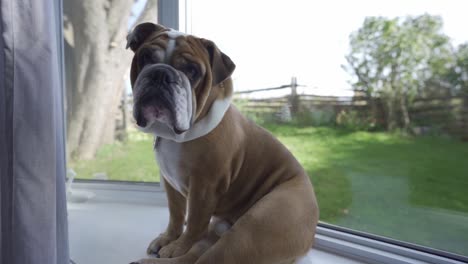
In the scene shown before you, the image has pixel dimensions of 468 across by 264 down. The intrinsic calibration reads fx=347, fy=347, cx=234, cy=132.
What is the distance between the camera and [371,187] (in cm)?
113

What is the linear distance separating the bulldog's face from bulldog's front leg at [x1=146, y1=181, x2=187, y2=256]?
23 centimetres

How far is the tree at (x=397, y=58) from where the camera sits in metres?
0.98

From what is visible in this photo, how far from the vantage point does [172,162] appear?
839 millimetres

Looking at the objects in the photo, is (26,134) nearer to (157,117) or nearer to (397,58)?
(157,117)

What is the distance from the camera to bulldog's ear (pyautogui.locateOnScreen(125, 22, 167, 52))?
2.74 ft

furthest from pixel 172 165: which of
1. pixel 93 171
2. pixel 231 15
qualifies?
pixel 93 171

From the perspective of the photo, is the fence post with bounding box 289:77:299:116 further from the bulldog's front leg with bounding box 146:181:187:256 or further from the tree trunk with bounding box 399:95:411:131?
the bulldog's front leg with bounding box 146:181:187:256

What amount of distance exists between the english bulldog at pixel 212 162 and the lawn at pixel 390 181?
0.35 metres

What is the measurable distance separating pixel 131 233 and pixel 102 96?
0.72 m

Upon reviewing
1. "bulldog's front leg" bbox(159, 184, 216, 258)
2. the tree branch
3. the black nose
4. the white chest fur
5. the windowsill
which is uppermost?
the tree branch

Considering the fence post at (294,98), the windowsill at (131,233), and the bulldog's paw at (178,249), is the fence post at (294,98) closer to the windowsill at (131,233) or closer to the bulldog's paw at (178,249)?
the windowsill at (131,233)

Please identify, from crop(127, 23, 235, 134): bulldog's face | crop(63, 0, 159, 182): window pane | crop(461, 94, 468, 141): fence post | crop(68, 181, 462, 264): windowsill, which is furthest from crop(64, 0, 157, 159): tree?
crop(461, 94, 468, 141): fence post

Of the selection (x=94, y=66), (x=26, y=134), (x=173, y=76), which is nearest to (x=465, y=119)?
(x=173, y=76)

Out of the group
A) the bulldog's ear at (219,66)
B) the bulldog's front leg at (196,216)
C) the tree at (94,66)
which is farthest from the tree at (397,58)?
the tree at (94,66)
